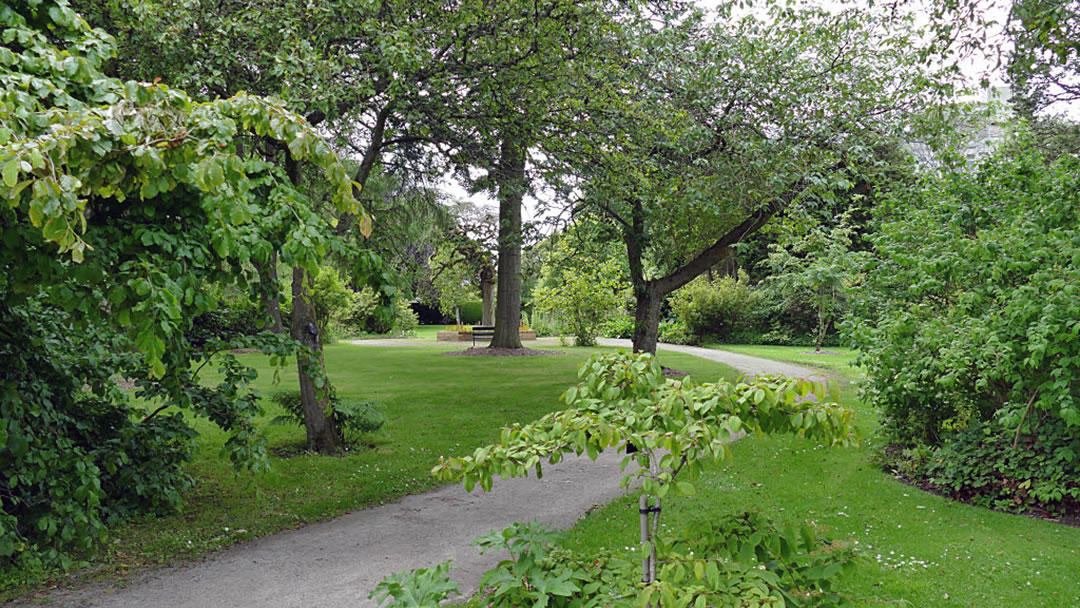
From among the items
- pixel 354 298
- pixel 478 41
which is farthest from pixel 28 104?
pixel 354 298

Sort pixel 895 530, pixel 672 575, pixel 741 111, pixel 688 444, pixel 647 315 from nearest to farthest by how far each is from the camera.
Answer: pixel 688 444
pixel 672 575
pixel 895 530
pixel 741 111
pixel 647 315

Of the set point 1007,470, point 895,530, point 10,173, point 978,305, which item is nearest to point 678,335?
point 978,305

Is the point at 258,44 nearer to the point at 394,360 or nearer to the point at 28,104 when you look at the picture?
the point at 28,104

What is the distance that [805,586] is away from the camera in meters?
2.23

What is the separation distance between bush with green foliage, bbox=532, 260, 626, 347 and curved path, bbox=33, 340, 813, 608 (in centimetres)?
1498

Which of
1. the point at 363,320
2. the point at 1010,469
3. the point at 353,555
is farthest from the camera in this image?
the point at 363,320

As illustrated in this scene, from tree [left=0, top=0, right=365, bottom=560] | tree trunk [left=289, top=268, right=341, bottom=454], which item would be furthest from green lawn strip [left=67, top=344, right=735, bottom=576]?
tree [left=0, top=0, right=365, bottom=560]

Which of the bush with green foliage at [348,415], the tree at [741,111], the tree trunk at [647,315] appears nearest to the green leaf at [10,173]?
the bush with green foliage at [348,415]

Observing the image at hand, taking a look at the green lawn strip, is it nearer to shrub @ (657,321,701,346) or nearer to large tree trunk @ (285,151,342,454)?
large tree trunk @ (285,151,342,454)

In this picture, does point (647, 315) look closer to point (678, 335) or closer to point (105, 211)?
point (105, 211)

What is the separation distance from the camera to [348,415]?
6.97 meters

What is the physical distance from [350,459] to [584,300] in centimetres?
1495

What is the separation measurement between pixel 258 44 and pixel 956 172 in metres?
6.84

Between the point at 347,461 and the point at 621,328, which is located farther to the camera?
the point at 621,328
